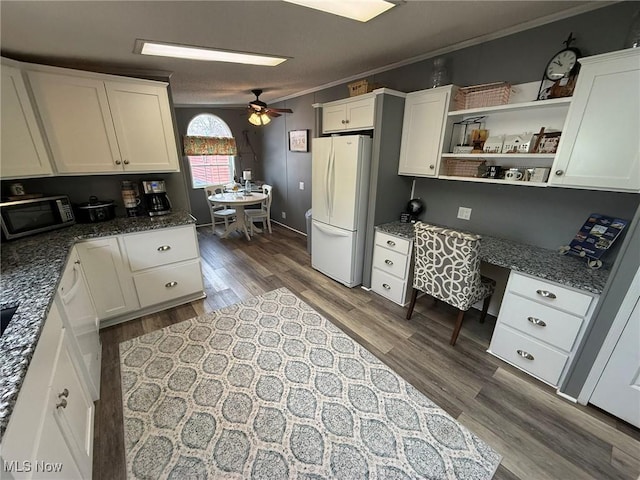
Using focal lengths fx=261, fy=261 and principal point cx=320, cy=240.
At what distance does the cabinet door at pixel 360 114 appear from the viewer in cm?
253

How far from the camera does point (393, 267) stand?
276 cm

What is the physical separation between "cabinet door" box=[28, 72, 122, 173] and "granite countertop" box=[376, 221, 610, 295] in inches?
133

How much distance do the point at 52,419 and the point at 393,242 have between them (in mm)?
2530

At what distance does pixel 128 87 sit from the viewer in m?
2.35

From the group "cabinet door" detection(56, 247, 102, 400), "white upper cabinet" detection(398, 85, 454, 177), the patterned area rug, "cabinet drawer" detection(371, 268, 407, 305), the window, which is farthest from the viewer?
the window

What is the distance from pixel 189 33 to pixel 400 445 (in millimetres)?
2998

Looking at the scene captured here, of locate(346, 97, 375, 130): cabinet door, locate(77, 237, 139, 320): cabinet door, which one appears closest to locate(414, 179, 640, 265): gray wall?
locate(346, 97, 375, 130): cabinet door

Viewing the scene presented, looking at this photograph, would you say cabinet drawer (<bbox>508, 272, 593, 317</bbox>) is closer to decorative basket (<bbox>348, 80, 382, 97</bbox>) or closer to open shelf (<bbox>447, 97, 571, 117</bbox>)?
open shelf (<bbox>447, 97, 571, 117</bbox>)

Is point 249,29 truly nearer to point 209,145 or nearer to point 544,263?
point 544,263

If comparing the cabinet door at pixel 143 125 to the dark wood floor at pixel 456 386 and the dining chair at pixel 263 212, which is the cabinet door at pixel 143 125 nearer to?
the dark wood floor at pixel 456 386

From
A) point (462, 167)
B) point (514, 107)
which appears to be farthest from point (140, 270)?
point (514, 107)

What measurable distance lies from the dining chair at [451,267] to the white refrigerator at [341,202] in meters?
0.81

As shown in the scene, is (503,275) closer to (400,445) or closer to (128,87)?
(400,445)

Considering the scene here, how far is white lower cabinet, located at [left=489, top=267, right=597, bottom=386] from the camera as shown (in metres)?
1.68
